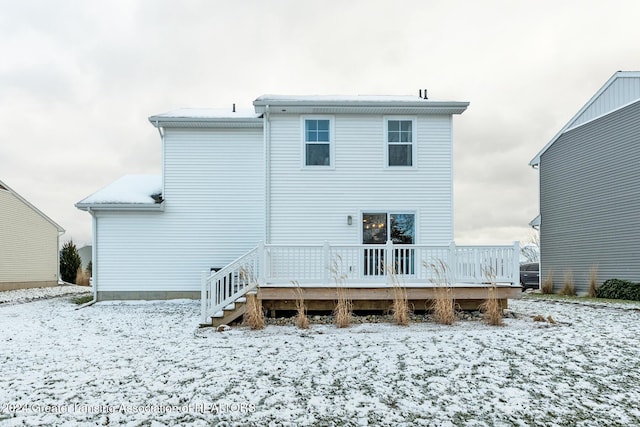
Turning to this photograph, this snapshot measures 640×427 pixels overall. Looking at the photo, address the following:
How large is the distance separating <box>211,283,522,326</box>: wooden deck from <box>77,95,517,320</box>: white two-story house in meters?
0.99

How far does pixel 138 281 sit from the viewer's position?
487 inches

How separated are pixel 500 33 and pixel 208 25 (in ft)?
28.1

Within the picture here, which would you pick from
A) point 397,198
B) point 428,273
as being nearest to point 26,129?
point 397,198

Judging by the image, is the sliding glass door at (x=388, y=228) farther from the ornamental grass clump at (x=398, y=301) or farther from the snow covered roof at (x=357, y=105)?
the snow covered roof at (x=357, y=105)

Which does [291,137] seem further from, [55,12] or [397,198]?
[55,12]

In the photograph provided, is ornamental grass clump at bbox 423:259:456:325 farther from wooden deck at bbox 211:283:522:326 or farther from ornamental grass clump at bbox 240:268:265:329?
ornamental grass clump at bbox 240:268:265:329

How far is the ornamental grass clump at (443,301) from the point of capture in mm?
8234

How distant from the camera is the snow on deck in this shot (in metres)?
12.2

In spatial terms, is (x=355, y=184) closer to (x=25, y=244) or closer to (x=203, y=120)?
(x=203, y=120)

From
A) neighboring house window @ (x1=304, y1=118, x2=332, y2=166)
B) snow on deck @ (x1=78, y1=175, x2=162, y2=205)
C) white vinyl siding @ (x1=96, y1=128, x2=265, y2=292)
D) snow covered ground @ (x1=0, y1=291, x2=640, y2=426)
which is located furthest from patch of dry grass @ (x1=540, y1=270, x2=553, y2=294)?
snow on deck @ (x1=78, y1=175, x2=162, y2=205)

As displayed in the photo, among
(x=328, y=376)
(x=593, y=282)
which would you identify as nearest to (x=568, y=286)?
(x=593, y=282)

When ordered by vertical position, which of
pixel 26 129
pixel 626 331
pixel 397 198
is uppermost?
pixel 26 129

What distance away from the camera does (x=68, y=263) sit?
83.9ft

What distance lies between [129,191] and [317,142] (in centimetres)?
590
